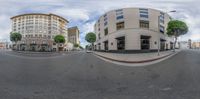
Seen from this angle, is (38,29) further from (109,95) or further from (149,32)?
(109,95)

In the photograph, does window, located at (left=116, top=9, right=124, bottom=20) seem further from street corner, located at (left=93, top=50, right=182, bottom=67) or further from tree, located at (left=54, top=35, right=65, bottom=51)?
tree, located at (left=54, top=35, right=65, bottom=51)

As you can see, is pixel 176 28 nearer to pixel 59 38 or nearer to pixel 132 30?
pixel 132 30

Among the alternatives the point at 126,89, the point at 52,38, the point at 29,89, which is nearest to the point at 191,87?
the point at 126,89

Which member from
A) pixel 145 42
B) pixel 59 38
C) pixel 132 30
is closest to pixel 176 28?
pixel 145 42

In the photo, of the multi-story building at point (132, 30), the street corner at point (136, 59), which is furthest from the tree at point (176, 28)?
the street corner at point (136, 59)

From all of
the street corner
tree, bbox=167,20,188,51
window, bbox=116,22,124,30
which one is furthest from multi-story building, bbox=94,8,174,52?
tree, bbox=167,20,188,51

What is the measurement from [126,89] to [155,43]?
23672mm

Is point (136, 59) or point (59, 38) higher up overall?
point (59, 38)

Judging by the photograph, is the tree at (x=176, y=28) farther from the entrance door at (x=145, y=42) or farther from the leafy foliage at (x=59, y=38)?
the leafy foliage at (x=59, y=38)

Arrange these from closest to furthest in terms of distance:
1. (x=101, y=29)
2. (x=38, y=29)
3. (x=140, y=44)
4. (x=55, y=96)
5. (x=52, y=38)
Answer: (x=55, y=96) → (x=140, y=44) → (x=101, y=29) → (x=38, y=29) → (x=52, y=38)

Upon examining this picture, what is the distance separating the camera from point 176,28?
1908 inches

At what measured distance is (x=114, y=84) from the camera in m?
7.09

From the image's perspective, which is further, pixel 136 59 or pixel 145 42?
pixel 145 42

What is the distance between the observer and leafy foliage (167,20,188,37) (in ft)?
155
